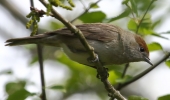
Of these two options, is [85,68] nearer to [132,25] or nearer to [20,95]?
[132,25]

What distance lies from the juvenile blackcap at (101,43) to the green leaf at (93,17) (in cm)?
9

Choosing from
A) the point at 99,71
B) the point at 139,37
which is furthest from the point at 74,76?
the point at 99,71

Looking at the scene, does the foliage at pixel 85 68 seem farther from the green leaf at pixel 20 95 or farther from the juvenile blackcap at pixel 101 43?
the juvenile blackcap at pixel 101 43

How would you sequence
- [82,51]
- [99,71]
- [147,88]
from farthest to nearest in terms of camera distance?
[147,88]
[82,51]
[99,71]

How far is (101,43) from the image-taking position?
18.3ft

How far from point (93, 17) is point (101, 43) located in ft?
1.30

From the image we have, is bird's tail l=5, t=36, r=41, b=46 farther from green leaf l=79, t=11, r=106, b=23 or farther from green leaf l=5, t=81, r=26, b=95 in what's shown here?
green leaf l=5, t=81, r=26, b=95

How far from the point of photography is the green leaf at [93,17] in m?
5.62

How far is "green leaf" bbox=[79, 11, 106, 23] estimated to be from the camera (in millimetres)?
5625

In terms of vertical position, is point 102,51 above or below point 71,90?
above

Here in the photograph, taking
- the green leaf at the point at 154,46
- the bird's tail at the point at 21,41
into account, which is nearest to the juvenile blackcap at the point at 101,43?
the bird's tail at the point at 21,41

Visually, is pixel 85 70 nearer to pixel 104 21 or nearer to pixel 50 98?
pixel 50 98

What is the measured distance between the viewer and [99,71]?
4992mm

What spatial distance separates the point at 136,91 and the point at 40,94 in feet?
13.3
